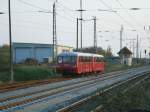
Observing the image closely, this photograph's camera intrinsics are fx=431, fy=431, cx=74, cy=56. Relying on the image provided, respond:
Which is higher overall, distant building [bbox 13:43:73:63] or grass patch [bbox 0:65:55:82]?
distant building [bbox 13:43:73:63]

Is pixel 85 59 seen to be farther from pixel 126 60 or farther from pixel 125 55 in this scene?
pixel 126 60

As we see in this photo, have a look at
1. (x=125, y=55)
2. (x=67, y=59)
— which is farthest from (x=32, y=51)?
(x=67, y=59)

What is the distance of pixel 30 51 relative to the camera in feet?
347

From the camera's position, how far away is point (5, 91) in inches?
1012

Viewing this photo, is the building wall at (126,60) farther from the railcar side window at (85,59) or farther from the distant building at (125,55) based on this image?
the railcar side window at (85,59)

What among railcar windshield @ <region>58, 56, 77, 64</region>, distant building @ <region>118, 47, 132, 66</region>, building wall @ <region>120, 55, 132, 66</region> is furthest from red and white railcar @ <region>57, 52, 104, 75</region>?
building wall @ <region>120, 55, 132, 66</region>

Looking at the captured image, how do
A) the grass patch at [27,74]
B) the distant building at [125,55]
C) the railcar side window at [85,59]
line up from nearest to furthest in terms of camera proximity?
the grass patch at [27,74]
the railcar side window at [85,59]
the distant building at [125,55]

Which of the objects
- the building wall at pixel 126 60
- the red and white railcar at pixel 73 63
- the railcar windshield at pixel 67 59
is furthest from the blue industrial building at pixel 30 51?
the railcar windshield at pixel 67 59

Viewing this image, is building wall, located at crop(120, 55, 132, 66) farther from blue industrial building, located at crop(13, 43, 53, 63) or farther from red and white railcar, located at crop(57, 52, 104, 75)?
red and white railcar, located at crop(57, 52, 104, 75)

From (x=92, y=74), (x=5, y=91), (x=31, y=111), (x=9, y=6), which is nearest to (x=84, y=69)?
(x=92, y=74)

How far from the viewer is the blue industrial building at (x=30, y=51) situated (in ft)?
333

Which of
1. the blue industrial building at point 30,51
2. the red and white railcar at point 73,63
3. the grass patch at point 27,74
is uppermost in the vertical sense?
the blue industrial building at point 30,51

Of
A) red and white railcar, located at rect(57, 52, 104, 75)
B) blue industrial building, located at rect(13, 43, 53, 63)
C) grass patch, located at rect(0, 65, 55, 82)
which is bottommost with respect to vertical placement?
grass patch, located at rect(0, 65, 55, 82)

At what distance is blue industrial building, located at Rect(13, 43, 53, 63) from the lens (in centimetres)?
10156
